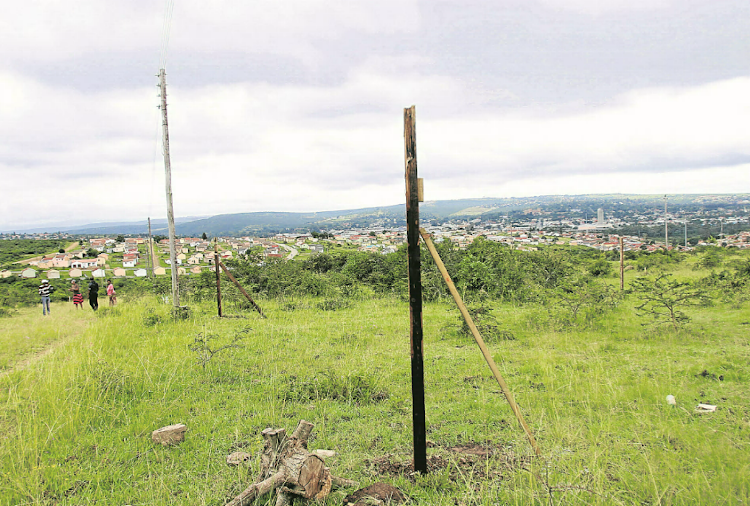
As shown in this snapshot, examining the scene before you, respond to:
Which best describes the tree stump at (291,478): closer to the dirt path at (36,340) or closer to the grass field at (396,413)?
the grass field at (396,413)

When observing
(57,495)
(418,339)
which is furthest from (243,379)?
(418,339)

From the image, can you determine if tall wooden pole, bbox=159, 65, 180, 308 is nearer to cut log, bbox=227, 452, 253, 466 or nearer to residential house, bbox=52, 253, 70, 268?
cut log, bbox=227, 452, 253, 466

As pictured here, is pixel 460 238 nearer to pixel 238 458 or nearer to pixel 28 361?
pixel 28 361

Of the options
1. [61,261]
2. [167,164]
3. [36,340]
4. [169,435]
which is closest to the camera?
[169,435]

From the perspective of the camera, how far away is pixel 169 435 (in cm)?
416

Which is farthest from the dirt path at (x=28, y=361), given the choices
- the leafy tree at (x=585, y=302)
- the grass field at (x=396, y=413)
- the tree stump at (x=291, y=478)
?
the leafy tree at (x=585, y=302)

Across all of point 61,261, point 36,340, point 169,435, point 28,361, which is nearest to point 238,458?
point 169,435

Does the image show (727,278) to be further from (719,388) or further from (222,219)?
(222,219)

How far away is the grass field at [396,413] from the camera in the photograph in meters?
3.26

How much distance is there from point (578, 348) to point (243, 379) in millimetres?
5708

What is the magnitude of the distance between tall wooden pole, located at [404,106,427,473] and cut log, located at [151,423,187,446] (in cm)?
257

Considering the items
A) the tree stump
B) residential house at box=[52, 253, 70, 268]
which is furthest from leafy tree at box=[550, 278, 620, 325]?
residential house at box=[52, 253, 70, 268]

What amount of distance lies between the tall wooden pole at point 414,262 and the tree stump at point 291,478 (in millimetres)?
819

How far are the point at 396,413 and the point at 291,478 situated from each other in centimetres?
203
